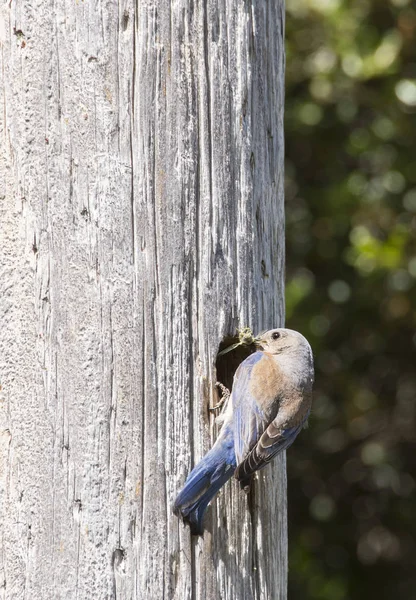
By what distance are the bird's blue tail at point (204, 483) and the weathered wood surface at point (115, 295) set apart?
3cm

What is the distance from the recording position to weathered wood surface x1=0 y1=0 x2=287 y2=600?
2.19 meters

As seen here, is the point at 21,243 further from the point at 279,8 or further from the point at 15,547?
the point at 279,8

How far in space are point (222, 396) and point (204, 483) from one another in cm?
31

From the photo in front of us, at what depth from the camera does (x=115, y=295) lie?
88.1 inches

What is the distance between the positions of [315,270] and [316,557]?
1.73 meters

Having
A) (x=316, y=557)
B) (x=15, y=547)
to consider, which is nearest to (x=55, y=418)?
(x=15, y=547)

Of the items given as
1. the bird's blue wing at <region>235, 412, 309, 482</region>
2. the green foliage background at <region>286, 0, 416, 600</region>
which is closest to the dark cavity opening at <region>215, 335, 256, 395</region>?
the bird's blue wing at <region>235, 412, 309, 482</region>

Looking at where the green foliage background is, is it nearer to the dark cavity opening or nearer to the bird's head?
the bird's head

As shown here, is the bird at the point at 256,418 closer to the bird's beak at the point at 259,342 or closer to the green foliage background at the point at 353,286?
the bird's beak at the point at 259,342

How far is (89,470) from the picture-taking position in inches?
85.8

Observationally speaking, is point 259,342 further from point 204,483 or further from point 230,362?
point 204,483

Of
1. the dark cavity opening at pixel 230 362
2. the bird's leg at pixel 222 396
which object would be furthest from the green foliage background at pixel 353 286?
the bird's leg at pixel 222 396

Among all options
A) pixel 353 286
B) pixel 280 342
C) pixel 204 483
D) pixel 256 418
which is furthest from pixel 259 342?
pixel 353 286

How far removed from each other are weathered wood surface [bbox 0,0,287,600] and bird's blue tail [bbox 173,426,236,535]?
3 centimetres
